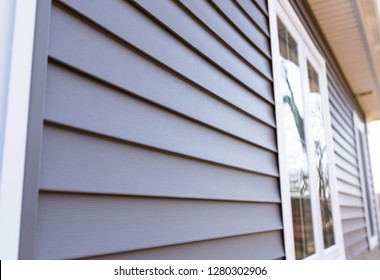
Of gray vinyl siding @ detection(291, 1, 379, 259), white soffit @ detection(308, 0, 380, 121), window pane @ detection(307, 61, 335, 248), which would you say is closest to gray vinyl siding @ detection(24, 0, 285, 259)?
window pane @ detection(307, 61, 335, 248)

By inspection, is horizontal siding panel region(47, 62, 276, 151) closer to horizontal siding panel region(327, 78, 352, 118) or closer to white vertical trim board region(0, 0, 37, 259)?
white vertical trim board region(0, 0, 37, 259)

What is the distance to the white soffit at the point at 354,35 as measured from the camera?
341 cm

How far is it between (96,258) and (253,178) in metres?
1.02

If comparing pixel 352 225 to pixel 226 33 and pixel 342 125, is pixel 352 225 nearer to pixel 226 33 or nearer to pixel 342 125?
pixel 342 125

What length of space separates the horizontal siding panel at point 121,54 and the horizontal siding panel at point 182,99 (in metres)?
0.02

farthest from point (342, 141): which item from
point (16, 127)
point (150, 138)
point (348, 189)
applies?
point (16, 127)

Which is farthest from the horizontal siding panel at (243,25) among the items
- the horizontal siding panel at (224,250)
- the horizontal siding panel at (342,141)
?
the horizontal siding panel at (342,141)

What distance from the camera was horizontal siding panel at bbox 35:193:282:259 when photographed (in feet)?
2.47

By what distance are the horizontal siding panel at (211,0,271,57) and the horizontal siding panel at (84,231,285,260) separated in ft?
3.27

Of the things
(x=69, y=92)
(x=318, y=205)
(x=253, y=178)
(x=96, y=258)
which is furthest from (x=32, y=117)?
(x=318, y=205)

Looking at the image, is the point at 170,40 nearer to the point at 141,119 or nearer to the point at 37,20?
the point at 141,119

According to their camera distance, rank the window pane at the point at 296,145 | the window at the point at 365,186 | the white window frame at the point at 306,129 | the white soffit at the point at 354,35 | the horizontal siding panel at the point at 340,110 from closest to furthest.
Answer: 1. the white window frame at the point at 306,129
2. the window pane at the point at 296,145
3. the white soffit at the point at 354,35
4. the horizontal siding panel at the point at 340,110
5. the window at the point at 365,186

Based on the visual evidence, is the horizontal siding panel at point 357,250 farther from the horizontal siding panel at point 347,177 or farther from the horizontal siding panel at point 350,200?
the horizontal siding panel at point 347,177
